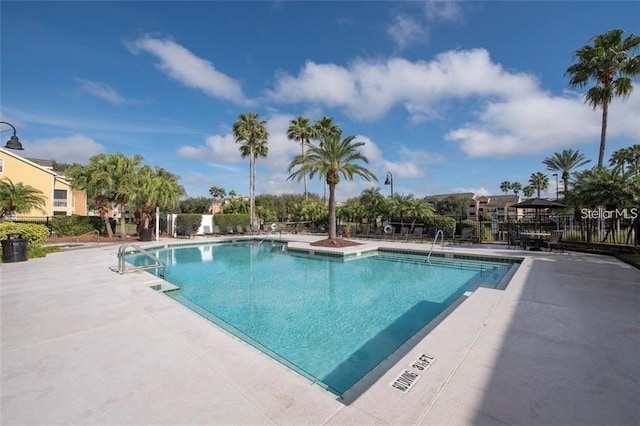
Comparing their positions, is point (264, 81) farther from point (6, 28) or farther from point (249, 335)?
point (249, 335)

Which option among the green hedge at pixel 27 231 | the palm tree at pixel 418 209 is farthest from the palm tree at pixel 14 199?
the palm tree at pixel 418 209

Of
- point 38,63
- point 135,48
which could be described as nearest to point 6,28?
point 38,63

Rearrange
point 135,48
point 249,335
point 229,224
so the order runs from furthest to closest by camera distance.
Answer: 1. point 229,224
2. point 135,48
3. point 249,335

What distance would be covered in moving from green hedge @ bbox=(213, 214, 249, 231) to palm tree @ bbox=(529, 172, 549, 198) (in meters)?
55.9

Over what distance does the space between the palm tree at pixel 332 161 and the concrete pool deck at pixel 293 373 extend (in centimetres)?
1058

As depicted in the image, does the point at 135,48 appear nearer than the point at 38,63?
No

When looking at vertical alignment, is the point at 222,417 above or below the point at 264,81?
below

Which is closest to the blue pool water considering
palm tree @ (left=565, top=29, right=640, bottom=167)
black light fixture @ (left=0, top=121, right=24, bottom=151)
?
black light fixture @ (left=0, top=121, right=24, bottom=151)

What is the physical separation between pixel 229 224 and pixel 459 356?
22344 millimetres

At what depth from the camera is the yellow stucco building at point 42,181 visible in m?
25.4

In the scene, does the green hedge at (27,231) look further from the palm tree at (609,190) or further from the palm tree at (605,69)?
the palm tree at (605,69)

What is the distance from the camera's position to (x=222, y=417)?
7.00 ft

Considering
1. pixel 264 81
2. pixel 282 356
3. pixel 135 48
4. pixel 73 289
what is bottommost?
pixel 282 356

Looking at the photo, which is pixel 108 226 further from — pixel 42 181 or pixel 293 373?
pixel 293 373
